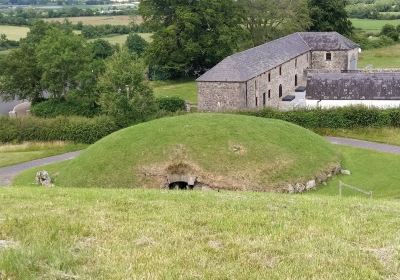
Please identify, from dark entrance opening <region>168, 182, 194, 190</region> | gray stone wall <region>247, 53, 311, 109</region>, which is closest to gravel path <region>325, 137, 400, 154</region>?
gray stone wall <region>247, 53, 311, 109</region>

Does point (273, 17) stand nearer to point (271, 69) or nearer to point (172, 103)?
point (271, 69)

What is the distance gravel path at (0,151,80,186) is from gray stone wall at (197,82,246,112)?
14281 millimetres

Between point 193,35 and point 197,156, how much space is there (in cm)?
4284

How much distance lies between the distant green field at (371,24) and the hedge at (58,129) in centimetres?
8392

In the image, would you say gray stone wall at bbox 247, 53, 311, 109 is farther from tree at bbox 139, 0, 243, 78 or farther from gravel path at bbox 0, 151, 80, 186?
gravel path at bbox 0, 151, 80, 186

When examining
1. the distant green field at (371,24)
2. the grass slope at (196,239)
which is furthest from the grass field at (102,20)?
the grass slope at (196,239)

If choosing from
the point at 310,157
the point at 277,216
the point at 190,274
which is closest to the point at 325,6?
the point at 310,157

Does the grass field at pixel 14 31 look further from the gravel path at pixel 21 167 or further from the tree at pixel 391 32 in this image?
the tree at pixel 391 32

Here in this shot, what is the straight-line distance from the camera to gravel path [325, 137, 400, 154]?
42.5m

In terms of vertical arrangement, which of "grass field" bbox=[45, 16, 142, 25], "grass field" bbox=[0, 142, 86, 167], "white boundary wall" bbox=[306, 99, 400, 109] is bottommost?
"grass field" bbox=[0, 142, 86, 167]

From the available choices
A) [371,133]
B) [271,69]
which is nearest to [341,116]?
[371,133]

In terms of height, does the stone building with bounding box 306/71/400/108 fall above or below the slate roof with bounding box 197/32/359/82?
below

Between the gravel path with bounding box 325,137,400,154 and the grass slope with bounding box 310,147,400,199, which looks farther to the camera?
the gravel path with bounding box 325,137,400,154

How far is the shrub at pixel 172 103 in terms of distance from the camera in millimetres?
62003
